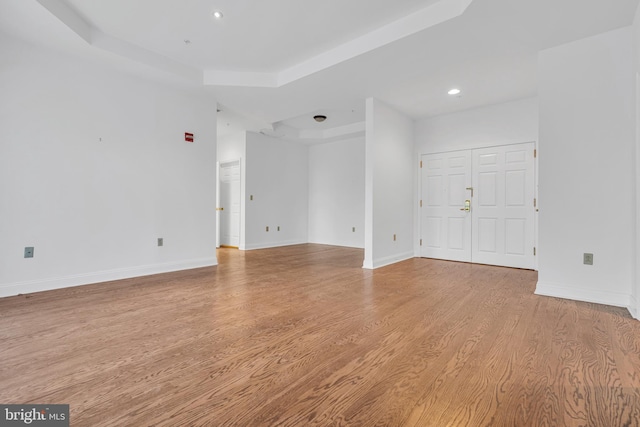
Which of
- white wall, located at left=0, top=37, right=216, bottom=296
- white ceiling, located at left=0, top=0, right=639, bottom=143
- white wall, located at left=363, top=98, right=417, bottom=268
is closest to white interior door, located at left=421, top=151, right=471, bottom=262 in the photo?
white wall, located at left=363, top=98, right=417, bottom=268

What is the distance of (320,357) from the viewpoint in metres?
1.78

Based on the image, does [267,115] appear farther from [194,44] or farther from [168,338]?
[168,338]

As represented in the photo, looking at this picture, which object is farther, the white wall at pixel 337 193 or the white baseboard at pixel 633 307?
the white wall at pixel 337 193

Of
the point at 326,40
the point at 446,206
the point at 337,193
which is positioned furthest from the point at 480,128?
the point at 337,193

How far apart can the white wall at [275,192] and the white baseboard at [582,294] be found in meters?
5.35

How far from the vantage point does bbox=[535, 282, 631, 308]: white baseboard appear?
2768 millimetres

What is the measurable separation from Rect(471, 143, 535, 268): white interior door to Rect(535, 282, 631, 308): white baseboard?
5.18 feet

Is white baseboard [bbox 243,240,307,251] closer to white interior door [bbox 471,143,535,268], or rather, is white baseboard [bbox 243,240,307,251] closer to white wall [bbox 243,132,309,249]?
white wall [bbox 243,132,309,249]

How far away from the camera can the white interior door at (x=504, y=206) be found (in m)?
4.56

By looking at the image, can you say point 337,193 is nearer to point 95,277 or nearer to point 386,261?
point 386,261

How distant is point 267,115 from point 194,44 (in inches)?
81.7

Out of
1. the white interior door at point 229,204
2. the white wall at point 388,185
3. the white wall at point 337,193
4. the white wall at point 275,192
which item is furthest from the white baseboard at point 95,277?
the white wall at point 337,193

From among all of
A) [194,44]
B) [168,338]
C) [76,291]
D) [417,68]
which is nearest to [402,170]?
[417,68]

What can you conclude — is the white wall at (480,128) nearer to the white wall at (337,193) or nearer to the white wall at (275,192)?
the white wall at (337,193)
